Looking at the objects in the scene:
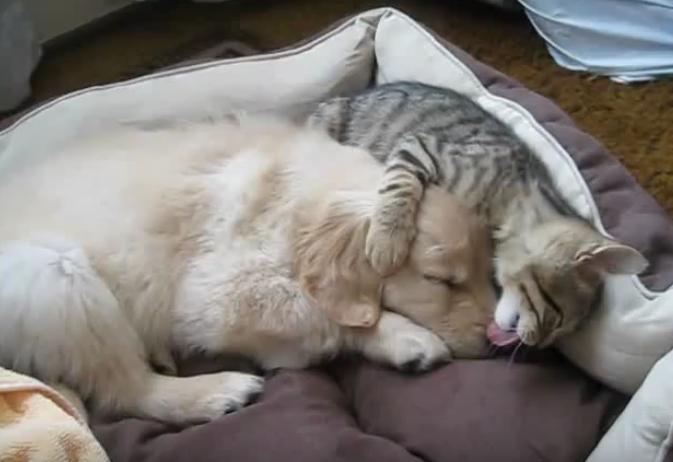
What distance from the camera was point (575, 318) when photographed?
5.35ft

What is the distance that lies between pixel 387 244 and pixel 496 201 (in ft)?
0.65

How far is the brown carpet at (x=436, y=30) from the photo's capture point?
2.63m

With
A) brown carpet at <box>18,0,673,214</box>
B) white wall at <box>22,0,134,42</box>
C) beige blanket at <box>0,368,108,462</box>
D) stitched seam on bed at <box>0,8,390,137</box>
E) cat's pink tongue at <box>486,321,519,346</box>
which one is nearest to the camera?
beige blanket at <box>0,368,108,462</box>

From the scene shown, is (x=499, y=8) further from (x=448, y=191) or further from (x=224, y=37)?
Result: (x=448, y=191)

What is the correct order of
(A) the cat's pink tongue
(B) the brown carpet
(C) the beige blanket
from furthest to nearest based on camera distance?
(B) the brown carpet → (A) the cat's pink tongue → (C) the beige blanket

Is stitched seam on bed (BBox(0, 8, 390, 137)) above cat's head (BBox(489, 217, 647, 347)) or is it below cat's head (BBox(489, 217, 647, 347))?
above

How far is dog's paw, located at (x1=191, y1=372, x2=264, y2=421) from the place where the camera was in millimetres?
1645

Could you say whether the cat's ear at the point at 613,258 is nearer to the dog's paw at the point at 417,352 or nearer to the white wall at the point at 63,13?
the dog's paw at the point at 417,352

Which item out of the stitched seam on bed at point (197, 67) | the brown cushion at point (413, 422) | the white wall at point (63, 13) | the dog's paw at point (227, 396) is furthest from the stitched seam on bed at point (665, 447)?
the white wall at point (63, 13)

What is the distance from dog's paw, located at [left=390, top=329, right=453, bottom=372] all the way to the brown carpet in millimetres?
1001

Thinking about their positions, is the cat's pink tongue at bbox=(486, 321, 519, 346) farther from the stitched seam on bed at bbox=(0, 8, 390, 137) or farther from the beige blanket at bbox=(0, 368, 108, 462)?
the stitched seam on bed at bbox=(0, 8, 390, 137)

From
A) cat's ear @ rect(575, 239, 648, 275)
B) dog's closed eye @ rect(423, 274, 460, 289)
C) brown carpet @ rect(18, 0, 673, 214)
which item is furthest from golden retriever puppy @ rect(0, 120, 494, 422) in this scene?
brown carpet @ rect(18, 0, 673, 214)

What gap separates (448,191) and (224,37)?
1.32m

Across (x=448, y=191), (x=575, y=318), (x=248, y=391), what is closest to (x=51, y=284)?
(x=248, y=391)
